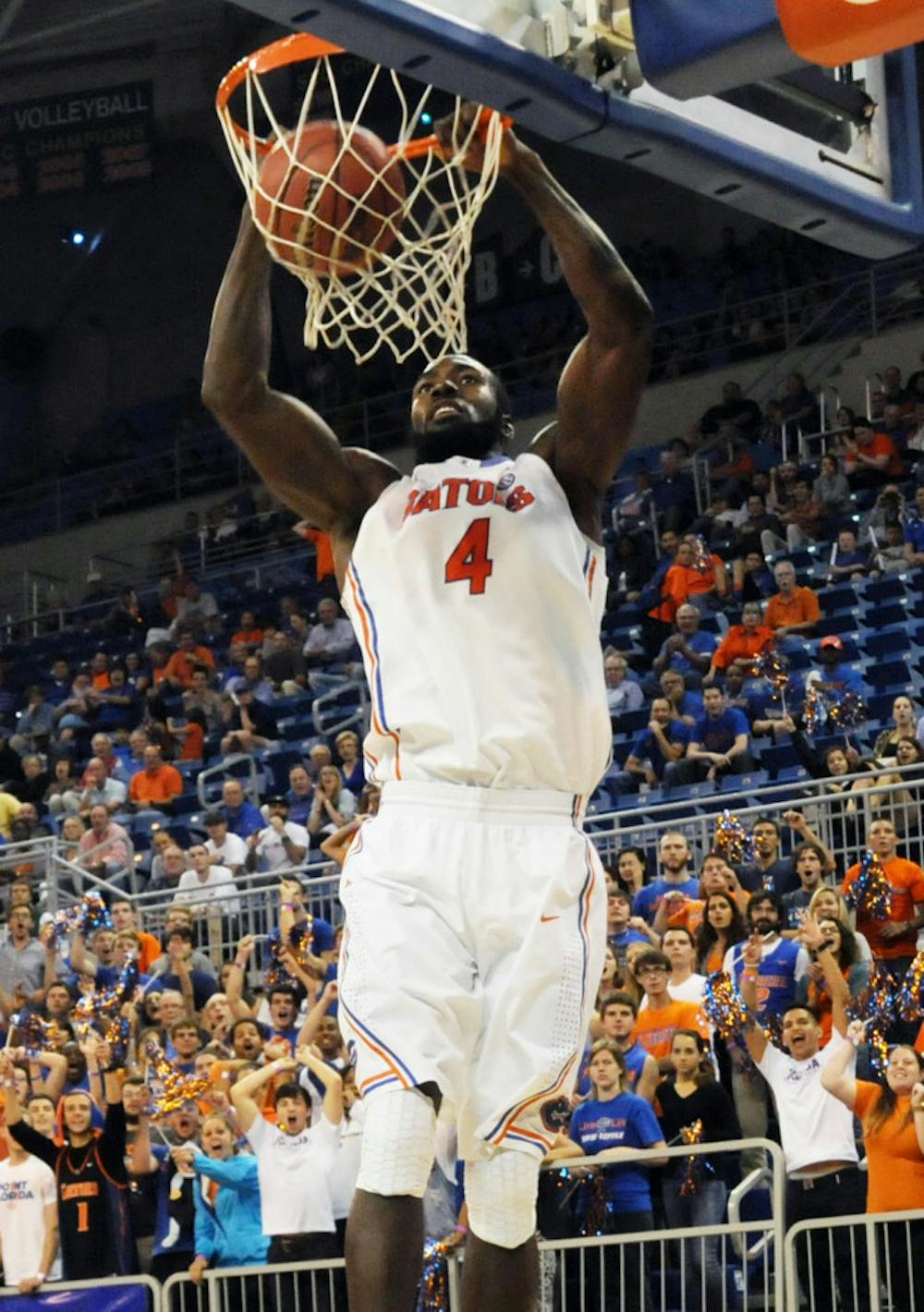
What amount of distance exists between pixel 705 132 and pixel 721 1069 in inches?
214

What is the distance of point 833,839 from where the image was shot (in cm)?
1225

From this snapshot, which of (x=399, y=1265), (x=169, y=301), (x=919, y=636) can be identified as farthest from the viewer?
(x=169, y=301)

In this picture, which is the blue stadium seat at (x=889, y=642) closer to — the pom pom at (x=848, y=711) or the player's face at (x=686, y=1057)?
the pom pom at (x=848, y=711)

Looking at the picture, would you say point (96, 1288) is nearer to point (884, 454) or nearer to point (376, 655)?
point (376, 655)

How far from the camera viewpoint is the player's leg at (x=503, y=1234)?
4.42 meters

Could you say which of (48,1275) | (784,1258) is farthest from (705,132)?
(48,1275)

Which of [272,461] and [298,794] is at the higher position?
[298,794]

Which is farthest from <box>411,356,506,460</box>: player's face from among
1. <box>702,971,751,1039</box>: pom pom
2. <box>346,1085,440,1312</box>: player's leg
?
<box>702,971,751,1039</box>: pom pom

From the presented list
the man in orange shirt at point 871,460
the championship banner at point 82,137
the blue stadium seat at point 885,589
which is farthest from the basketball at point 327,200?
the championship banner at point 82,137

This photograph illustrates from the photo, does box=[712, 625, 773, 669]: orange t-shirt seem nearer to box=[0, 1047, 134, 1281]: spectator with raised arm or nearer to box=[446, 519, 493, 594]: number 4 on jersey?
box=[0, 1047, 134, 1281]: spectator with raised arm

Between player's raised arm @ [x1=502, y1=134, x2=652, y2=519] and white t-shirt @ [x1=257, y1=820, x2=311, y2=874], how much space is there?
984 cm

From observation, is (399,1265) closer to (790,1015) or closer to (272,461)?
(272,461)

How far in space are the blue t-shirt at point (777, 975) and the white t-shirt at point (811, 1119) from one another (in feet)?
2.52

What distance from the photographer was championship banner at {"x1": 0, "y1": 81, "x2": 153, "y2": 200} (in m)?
24.9
